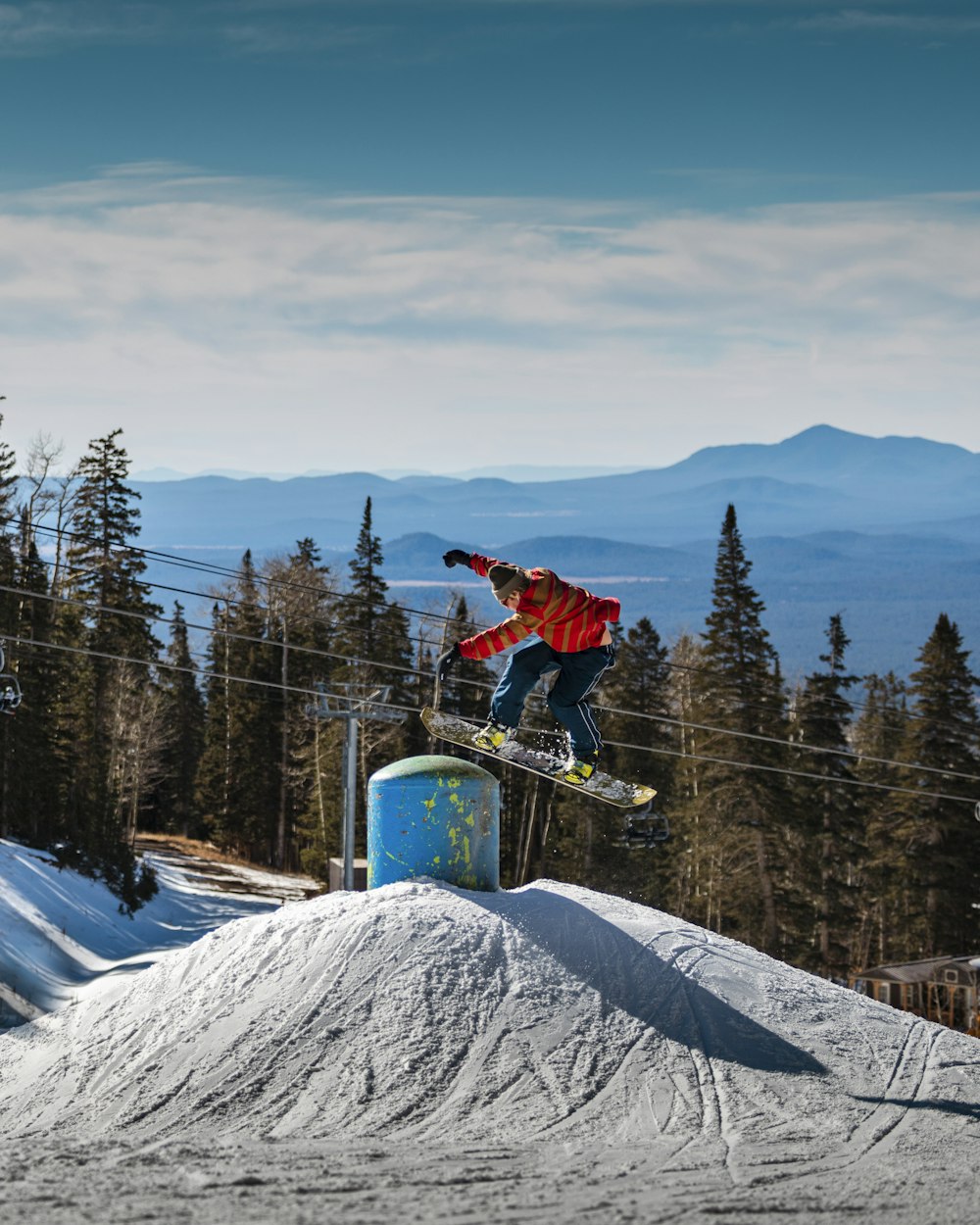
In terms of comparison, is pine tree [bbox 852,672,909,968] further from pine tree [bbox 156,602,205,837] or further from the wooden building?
pine tree [bbox 156,602,205,837]

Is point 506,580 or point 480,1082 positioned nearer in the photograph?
point 480,1082

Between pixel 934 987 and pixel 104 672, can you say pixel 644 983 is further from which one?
pixel 104 672

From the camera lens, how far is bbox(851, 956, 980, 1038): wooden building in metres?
36.8

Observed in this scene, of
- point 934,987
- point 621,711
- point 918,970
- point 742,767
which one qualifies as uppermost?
point 621,711

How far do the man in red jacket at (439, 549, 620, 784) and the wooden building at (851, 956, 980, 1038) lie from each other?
864 inches

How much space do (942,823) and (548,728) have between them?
47.4 ft

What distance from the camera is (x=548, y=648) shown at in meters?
13.4

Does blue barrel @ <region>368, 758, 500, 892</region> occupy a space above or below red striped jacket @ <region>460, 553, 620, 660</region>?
below

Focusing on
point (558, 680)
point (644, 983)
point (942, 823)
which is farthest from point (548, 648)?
point (942, 823)

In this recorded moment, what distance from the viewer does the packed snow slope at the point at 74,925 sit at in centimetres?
3144

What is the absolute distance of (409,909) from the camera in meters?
14.6

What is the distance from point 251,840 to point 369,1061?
173 ft

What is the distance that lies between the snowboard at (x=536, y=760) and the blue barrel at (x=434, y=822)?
0.71 meters

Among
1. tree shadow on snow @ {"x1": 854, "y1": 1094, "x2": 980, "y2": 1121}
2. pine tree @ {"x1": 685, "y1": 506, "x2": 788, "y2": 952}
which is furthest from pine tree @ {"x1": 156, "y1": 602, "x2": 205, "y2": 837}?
tree shadow on snow @ {"x1": 854, "y1": 1094, "x2": 980, "y2": 1121}
